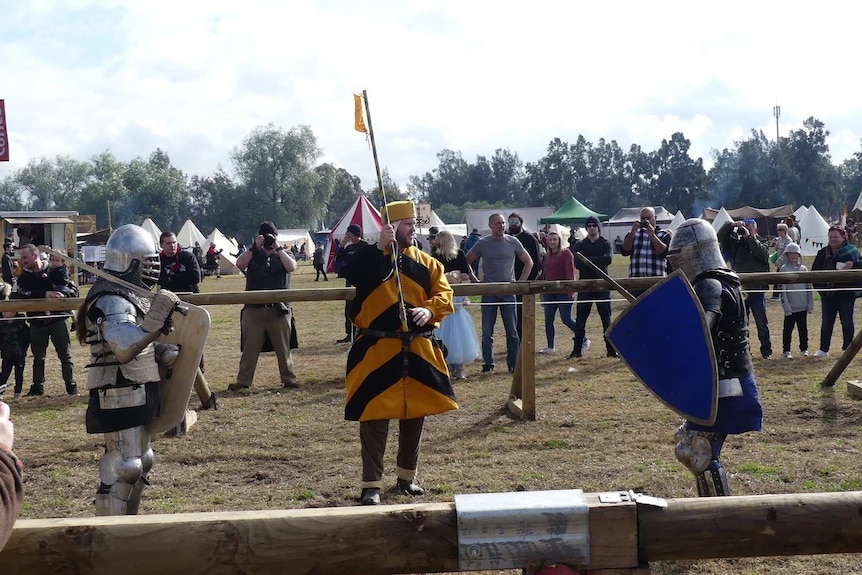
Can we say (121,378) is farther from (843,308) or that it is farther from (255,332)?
(843,308)

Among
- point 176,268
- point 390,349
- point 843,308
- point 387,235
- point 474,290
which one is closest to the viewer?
point 387,235

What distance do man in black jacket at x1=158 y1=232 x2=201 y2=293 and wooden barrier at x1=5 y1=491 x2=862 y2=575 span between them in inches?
283

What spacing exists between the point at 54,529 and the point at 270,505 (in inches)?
Answer: 133

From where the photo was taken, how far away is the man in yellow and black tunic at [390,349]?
505cm

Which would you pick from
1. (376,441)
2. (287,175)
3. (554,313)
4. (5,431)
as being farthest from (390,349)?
(287,175)

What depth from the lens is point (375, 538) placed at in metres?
2.07

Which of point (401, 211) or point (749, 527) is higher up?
point (401, 211)

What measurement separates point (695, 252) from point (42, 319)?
7.31 metres

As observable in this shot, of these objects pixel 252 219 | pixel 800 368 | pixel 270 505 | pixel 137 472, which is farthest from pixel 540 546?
pixel 252 219

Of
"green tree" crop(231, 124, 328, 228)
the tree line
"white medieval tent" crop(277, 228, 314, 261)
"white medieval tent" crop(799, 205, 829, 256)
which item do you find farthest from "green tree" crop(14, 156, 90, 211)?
"white medieval tent" crop(799, 205, 829, 256)

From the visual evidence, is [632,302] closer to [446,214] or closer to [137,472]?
[137,472]

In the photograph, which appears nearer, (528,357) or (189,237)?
(528,357)

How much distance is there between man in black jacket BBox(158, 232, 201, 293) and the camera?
9047 millimetres

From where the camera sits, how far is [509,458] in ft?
20.2
